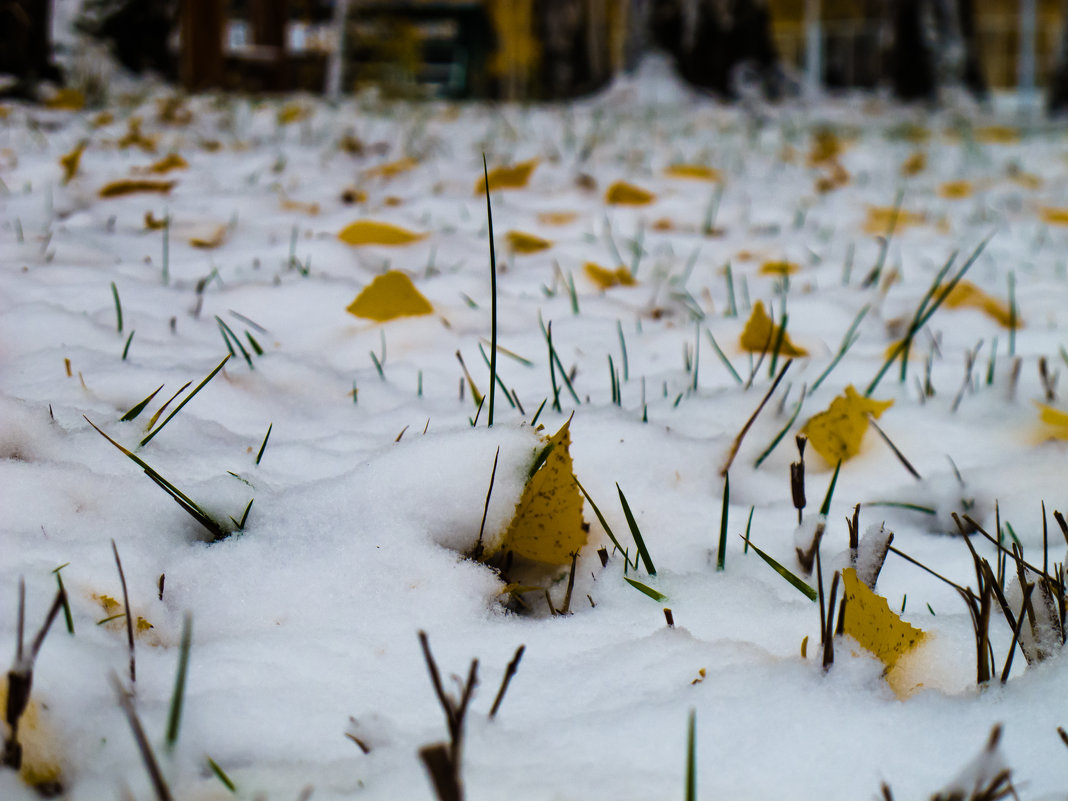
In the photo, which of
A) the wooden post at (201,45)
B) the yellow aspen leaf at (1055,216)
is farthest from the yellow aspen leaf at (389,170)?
the wooden post at (201,45)

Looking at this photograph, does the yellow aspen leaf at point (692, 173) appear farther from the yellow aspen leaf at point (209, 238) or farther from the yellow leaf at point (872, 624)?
the yellow leaf at point (872, 624)

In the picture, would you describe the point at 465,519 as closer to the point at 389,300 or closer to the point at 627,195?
the point at 389,300

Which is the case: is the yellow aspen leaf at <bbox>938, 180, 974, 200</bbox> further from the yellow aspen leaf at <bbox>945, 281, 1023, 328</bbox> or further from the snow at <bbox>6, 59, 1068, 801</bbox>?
the yellow aspen leaf at <bbox>945, 281, 1023, 328</bbox>

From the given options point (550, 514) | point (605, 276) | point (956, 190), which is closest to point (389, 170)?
point (605, 276)

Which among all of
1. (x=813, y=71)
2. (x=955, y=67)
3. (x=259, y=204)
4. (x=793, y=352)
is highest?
(x=813, y=71)

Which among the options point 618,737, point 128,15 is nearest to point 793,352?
point 618,737

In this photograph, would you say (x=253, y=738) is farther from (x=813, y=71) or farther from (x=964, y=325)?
(x=813, y=71)
